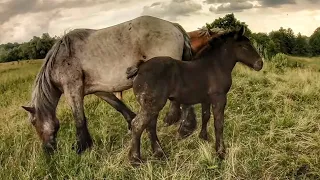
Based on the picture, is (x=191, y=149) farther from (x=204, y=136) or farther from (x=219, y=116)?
(x=219, y=116)

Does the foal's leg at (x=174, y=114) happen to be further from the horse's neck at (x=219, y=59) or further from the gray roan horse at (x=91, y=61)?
the horse's neck at (x=219, y=59)

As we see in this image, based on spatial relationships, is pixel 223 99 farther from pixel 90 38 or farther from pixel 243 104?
pixel 243 104

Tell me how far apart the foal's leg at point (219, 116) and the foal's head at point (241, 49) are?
0.49 m

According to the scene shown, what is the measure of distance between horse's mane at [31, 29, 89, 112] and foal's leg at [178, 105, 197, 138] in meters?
1.74

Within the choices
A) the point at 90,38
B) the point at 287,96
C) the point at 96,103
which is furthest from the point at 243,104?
the point at 90,38

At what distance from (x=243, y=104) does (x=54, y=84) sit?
3.82 m

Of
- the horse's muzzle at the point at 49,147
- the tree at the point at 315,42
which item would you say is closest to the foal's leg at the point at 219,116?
the horse's muzzle at the point at 49,147

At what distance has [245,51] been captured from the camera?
16.8ft

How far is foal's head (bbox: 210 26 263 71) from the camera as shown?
5102 millimetres

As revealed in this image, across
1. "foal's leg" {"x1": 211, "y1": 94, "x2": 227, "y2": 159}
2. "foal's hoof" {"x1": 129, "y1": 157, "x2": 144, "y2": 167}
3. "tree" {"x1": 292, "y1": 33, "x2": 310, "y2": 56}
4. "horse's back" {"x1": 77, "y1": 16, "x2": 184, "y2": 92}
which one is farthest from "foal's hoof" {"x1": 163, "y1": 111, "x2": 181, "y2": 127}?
"tree" {"x1": 292, "y1": 33, "x2": 310, "y2": 56}

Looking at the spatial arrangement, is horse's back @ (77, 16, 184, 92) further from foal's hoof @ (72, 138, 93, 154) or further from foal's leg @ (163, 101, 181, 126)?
foal's leg @ (163, 101, 181, 126)

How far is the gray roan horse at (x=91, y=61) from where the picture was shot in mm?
5656

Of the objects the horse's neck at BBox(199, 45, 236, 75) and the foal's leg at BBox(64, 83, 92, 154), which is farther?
the foal's leg at BBox(64, 83, 92, 154)

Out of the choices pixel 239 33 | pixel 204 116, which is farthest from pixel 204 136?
pixel 239 33
